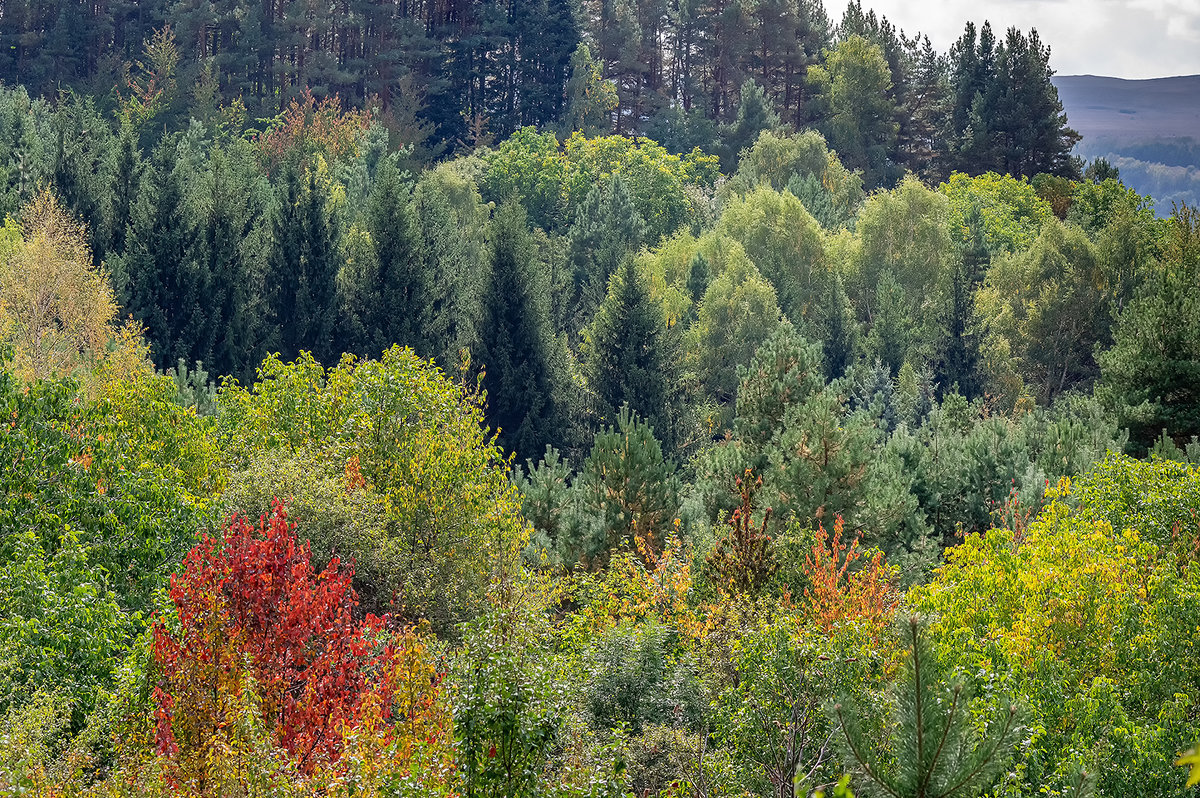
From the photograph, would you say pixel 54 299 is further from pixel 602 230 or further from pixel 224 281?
pixel 602 230

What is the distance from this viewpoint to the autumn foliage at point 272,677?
46.1 feet

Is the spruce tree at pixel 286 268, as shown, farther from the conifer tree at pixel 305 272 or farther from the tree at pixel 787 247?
the tree at pixel 787 247

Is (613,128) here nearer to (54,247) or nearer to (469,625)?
(54,247)

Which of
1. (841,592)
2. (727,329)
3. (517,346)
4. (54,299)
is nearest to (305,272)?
(517,346)

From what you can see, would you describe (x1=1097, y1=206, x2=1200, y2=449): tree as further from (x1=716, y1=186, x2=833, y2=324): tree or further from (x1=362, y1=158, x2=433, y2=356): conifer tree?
(x1=716, y1=186, x2=833, y2=324): tree

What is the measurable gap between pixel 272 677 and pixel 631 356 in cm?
3877

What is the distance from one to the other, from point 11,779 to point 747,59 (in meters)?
101

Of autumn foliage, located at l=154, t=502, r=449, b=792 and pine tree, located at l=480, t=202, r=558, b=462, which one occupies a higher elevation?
autumn foliage, located at l=154, t=502, r=449, b=792

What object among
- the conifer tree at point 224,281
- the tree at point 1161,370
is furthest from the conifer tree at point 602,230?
the tree at point 1161,370

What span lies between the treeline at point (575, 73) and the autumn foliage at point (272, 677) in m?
70.9

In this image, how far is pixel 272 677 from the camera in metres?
16.0

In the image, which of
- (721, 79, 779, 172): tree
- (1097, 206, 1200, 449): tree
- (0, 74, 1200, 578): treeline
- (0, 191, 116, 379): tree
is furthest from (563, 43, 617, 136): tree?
(1097, 206, 1200, 449): tree

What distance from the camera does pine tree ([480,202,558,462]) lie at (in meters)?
54.6

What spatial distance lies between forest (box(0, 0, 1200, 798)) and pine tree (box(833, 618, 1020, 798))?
1.5 inches
